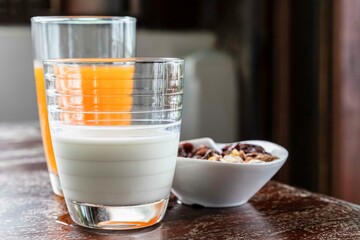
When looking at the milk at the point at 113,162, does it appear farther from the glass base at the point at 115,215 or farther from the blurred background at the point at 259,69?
the blurred background at the point at 259,69

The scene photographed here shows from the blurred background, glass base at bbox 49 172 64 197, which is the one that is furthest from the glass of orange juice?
the blurred background

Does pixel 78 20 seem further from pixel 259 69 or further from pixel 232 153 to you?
pixel 259 69

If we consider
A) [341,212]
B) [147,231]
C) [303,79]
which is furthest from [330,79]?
[147,231]

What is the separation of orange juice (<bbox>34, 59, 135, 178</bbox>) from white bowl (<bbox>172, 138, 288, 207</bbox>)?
129 millimetres

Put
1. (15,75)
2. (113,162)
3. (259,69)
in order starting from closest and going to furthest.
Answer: (113,162) → (15,75) → (259,69)

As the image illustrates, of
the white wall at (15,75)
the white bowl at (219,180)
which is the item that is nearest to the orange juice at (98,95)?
the white bowl at (219,180)

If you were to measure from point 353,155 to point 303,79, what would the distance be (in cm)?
44

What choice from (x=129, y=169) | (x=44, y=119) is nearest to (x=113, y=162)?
(x=129, y=169)

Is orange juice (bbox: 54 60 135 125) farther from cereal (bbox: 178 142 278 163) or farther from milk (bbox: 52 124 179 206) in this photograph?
cereal (bbox: 178 142 278 163)

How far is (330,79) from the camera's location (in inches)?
97.4

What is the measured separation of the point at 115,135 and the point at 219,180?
17 centimetres

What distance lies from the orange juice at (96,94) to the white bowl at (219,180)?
13 cm

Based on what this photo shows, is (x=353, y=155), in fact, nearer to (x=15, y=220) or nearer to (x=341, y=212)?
(x=341, y=212)

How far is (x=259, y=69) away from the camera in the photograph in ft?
9.78
